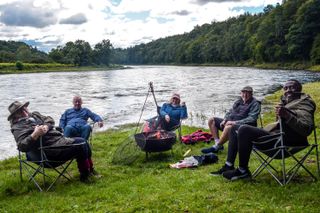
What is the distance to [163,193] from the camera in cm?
606

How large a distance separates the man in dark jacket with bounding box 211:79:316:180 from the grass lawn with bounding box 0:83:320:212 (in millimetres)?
434

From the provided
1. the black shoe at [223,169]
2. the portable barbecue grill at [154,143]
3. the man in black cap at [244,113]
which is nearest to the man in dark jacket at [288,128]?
the black shoe at [223,169]

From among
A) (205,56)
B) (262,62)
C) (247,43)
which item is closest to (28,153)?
(262,62)

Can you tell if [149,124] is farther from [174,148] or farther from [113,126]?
[113,126]

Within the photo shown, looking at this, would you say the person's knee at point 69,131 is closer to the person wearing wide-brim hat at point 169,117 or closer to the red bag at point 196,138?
the person wearing wide-brim hat at point 169,117

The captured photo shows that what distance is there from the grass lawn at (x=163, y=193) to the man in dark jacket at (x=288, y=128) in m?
0.43

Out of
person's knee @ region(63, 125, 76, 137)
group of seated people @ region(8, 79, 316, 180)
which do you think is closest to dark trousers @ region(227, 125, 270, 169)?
group of seated people @ region(8, 79, 316, 180)

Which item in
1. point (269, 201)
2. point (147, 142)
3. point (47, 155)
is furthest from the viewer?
point (147, 142)

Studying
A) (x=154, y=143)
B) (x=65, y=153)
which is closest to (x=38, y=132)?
(x=65, y=153)

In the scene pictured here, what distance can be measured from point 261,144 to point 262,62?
90.1 metres

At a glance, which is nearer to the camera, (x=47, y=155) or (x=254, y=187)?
(x=254, y=187)

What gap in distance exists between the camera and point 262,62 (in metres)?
92.2

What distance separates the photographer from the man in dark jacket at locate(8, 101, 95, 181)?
6531 millimetres

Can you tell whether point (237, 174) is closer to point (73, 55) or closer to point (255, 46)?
point (255, 46)
